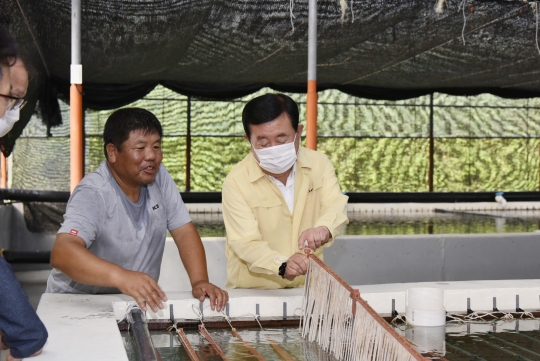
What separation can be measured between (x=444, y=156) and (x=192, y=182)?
587cm

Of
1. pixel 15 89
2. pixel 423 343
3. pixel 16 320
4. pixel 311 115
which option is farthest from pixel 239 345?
pixel 311 115

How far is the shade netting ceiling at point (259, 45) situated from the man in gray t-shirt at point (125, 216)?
2.88 m

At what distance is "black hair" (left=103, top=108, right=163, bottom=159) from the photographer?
2.52 meters

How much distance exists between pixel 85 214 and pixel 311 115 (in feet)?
13.8

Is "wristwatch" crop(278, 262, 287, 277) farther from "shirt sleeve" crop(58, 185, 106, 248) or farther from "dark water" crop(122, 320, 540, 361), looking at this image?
"shirt sleeve" crop(58, 185, 106, 248)

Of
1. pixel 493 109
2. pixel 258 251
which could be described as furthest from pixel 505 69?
pixel 258 251

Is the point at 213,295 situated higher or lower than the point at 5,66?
lower

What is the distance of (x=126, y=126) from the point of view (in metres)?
2.53

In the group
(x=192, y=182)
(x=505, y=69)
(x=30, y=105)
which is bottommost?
(x=192, y=182)

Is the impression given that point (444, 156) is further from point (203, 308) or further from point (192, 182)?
point (203, 308)

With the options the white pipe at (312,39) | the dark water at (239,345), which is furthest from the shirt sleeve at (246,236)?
the white pipe at (312,39)

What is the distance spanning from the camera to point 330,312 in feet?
7.05

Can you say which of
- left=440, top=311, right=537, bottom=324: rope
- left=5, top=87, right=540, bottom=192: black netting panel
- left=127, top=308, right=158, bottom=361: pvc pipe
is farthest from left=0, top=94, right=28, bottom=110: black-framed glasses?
left=5, top=87, right=540, bottom=192: black netting panel

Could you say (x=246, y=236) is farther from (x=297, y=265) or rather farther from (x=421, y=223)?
(x=421, y=223)
